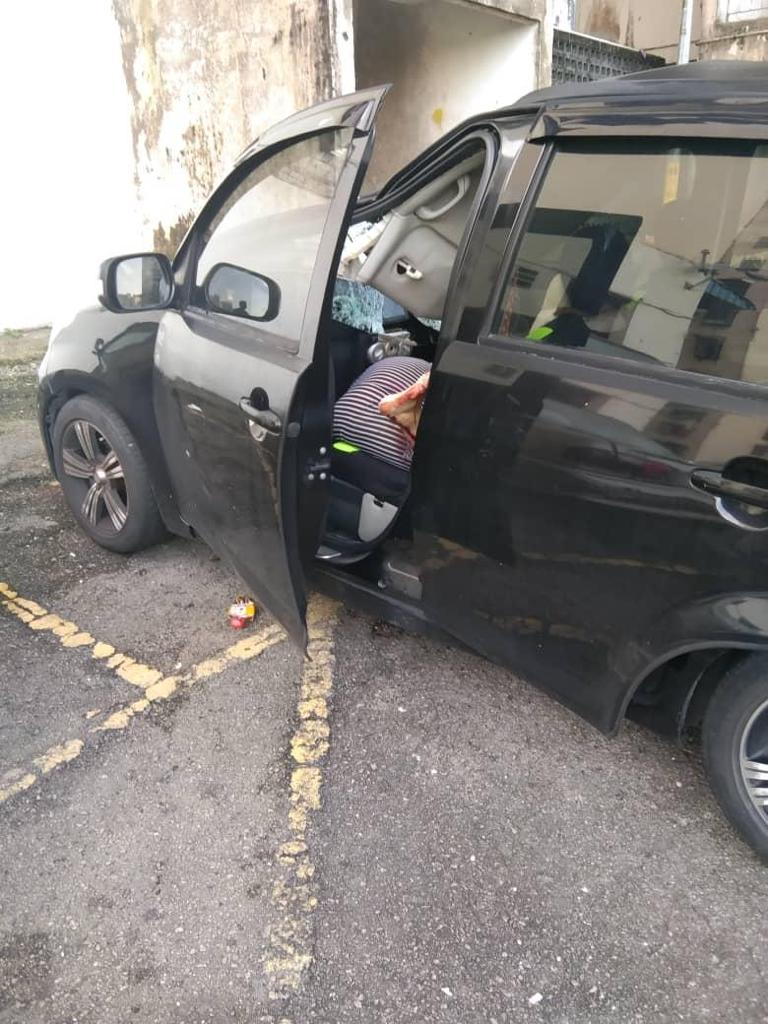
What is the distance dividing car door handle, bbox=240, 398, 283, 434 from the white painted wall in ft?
19.1

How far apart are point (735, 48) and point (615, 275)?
1028 cm

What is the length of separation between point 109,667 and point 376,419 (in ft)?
4.56

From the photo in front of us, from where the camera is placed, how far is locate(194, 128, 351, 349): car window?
8.08ft

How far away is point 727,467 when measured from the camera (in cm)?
185

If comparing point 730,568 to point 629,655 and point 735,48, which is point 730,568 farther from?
point 735,48

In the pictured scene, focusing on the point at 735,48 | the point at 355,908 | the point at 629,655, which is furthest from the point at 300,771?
the point at 735,48

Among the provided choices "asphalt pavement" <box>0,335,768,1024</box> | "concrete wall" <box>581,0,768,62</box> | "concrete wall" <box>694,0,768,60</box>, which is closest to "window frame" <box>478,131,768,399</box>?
"asphalt pavement" <box>0,335,768,1024</box>

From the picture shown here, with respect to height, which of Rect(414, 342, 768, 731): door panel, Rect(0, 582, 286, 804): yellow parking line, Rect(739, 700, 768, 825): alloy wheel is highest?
Rect(414, 342, 768, 731): door panel

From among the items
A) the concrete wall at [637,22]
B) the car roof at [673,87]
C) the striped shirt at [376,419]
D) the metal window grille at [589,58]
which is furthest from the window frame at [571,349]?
the concrete wall at [637,22]

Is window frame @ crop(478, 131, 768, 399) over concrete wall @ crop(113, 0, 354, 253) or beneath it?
beneath

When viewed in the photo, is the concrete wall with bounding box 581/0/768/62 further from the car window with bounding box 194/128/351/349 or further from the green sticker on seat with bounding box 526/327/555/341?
the green sticker on seat with bounding box 526/327/555/341

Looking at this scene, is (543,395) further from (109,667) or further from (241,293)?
(109,667)

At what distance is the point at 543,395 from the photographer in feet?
7.01

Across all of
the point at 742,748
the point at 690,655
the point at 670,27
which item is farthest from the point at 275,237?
the point at 670,27
